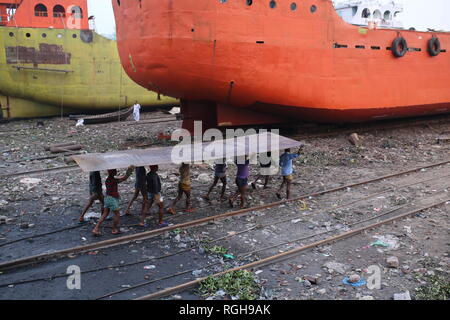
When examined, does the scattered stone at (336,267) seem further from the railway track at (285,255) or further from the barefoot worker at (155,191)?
the barefoot worker at (155,191)

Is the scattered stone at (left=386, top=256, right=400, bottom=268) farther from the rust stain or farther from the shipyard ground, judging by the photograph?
the rust stain

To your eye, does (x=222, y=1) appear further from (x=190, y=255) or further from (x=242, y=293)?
(x=242, y=293)

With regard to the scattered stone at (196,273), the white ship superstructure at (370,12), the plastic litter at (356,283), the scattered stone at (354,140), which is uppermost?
the white ship superstructure at (370,12)

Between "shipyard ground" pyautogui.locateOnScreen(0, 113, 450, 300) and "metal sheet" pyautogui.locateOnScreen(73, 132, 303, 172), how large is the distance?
1.11 meters

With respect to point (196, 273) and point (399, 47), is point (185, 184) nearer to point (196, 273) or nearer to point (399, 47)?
point (196, 273)

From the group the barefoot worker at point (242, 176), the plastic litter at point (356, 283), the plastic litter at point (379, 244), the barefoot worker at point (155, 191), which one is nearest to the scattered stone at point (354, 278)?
the plastic litter at point (356, 283)

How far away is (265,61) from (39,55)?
10.4m

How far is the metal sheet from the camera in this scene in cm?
557

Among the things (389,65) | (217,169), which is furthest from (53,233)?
(389,65)

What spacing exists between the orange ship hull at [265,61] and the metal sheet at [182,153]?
2.97 meters

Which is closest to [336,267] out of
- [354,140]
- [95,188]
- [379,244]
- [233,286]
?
[379,244]

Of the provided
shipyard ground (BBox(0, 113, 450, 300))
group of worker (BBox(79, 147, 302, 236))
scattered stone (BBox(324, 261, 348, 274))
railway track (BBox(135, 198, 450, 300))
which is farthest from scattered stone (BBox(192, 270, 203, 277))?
scattered stone (BBox(324, 261, 348, 274))

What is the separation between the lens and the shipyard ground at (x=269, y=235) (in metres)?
4.61

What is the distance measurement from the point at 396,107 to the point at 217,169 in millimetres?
8204
